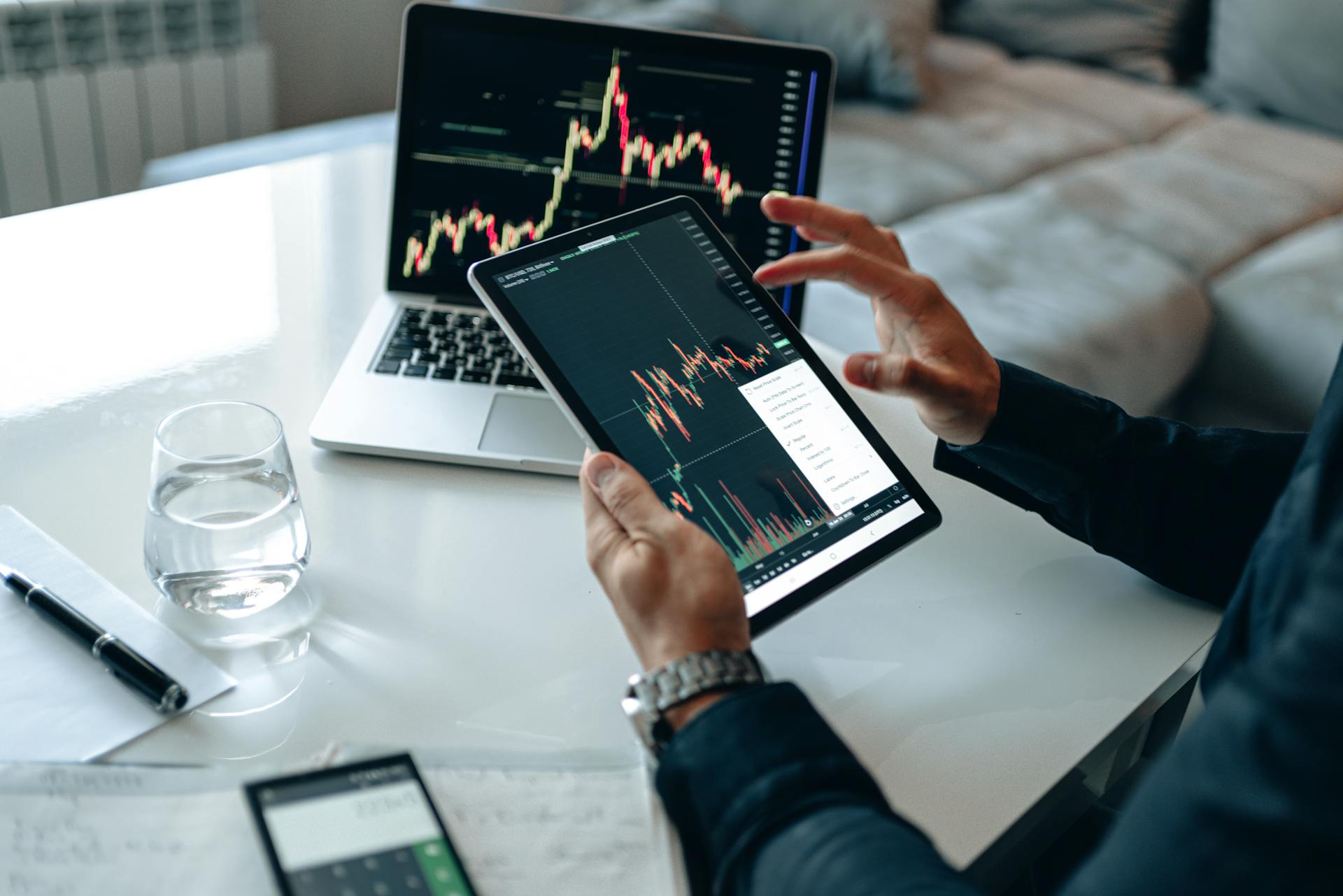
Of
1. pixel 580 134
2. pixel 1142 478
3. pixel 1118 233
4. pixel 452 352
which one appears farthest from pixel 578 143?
pixel 1118 233

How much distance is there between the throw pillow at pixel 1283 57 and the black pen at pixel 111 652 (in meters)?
2.50

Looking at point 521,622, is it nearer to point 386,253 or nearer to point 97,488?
point 97,488

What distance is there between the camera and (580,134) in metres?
1.07

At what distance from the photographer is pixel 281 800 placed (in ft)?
1.78

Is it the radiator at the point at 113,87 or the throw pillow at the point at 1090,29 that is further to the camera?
the throw pillow at the point at 1090,29

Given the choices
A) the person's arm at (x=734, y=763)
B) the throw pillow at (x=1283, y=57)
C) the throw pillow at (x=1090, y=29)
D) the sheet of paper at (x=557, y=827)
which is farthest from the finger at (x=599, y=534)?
the throw pillow at (x=1090, y=29)

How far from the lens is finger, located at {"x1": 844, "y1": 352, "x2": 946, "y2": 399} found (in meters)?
0.76

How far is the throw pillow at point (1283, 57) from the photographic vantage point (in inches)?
89.0

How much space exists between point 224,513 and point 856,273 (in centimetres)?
49

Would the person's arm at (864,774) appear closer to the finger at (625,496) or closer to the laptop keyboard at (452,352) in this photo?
the finger at (625,496)

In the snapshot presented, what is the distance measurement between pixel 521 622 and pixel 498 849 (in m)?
0.19

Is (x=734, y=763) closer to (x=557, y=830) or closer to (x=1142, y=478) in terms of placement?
(x=557, y=830)

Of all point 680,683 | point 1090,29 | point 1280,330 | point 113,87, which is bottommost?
point 1280,330

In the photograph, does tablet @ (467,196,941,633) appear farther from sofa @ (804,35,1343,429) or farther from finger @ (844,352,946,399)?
sofa @ (804,35,1343,429)
